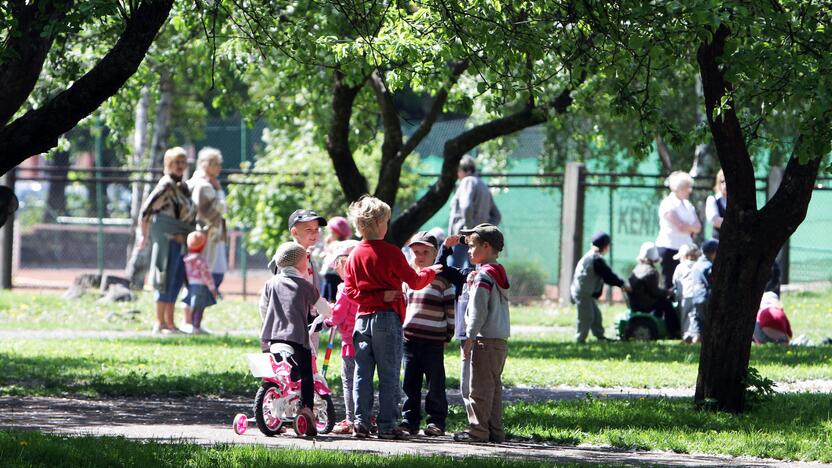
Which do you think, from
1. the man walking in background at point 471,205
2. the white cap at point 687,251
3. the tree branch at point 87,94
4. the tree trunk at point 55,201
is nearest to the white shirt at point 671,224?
the white cap at point 687,251

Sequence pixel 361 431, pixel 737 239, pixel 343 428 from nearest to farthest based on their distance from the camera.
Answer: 1. pixel 361 431
2. pixel 343 428
3. pixel 737 239

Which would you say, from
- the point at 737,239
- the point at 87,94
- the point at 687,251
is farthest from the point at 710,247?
the point at 87,94

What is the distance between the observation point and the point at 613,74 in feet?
30.3

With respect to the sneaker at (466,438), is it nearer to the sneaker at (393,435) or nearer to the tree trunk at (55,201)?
the sneaker at (393,435)

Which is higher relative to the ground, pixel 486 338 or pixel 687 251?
pixel 687 251

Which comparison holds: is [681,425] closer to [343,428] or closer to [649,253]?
[343,428]

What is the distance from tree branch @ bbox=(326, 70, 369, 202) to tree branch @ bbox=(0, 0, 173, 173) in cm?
693

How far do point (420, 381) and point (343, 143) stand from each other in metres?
6.41

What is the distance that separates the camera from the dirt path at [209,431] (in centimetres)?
816

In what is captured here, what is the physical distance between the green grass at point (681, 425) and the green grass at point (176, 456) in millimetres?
1397

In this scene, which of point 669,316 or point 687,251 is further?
point 669,316

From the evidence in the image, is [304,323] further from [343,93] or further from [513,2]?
[343,93]

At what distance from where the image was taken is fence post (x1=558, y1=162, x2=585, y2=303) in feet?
70.2

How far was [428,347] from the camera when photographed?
30.1 ft
